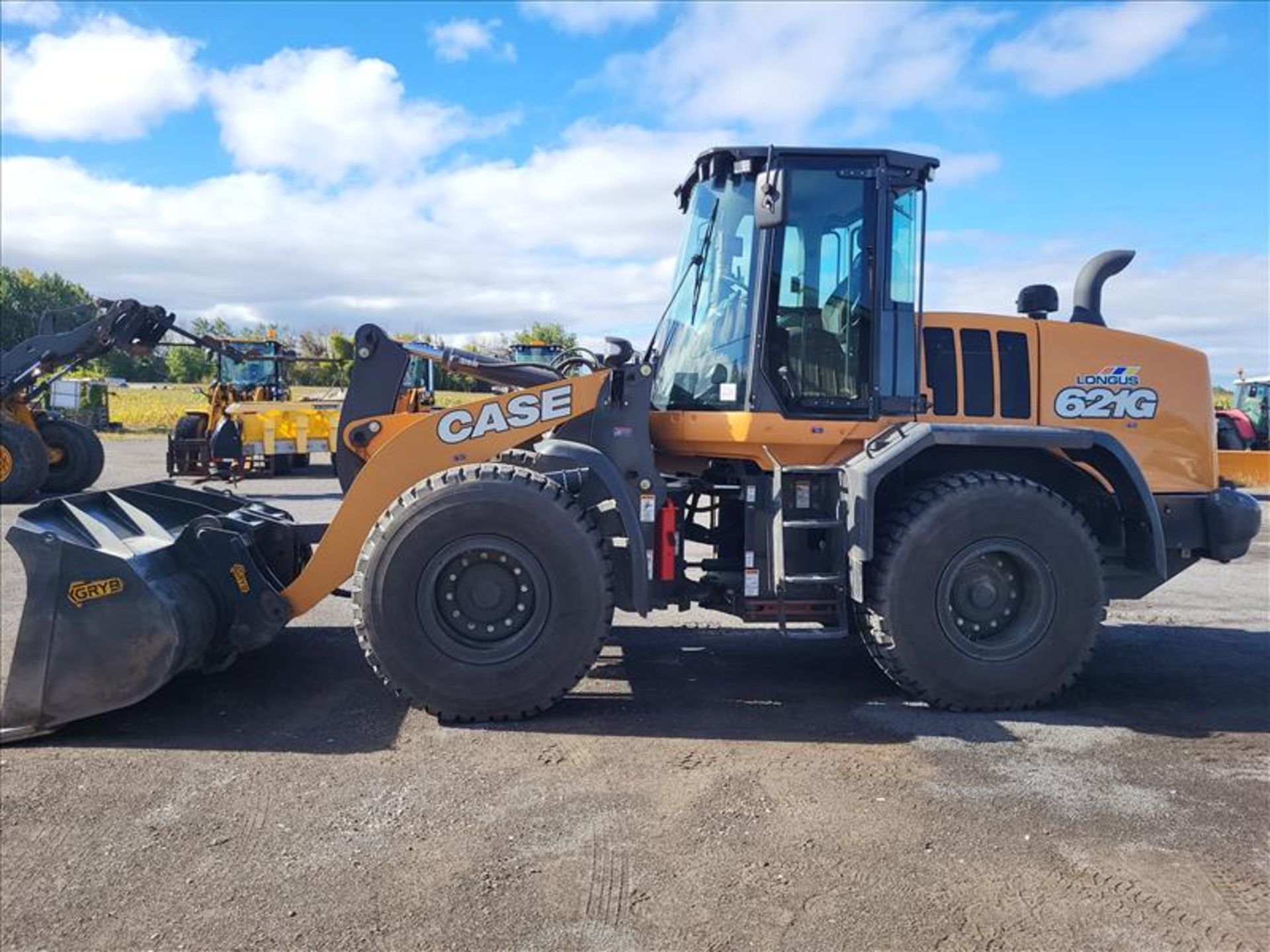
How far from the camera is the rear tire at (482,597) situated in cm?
465

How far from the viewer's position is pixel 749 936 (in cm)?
292

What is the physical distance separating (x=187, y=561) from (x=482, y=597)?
1559mm

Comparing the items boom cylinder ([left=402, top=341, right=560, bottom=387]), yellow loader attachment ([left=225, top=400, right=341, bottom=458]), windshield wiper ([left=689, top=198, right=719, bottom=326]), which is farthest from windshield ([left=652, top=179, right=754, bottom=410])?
yellow loader attachment ([left=225, top=400, right=341, bottom=458])

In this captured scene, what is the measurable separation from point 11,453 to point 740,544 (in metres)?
13.1

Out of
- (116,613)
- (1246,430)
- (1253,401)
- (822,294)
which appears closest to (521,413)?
(822,294)

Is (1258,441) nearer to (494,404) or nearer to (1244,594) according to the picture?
(1244,594)

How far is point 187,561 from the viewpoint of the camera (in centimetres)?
485

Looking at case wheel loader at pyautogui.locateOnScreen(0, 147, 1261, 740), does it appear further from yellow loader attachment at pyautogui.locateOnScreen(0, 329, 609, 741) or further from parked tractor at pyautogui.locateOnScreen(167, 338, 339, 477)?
parked tractor at pyautogui.locateOnScreen(167, 338, 339, 477)

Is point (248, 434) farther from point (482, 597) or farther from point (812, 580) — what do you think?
point (812, 580)

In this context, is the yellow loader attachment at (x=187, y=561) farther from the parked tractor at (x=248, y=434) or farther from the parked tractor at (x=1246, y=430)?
the parked tractor at (x=1246, y=430)

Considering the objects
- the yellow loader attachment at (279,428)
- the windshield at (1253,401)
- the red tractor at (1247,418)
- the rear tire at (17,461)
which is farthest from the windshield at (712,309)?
the windshield at (1253,401)

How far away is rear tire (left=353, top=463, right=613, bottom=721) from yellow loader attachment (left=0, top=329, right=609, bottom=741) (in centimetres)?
45

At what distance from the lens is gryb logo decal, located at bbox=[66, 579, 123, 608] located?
14.3 ft

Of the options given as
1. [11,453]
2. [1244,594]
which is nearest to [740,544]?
[1244,594]
